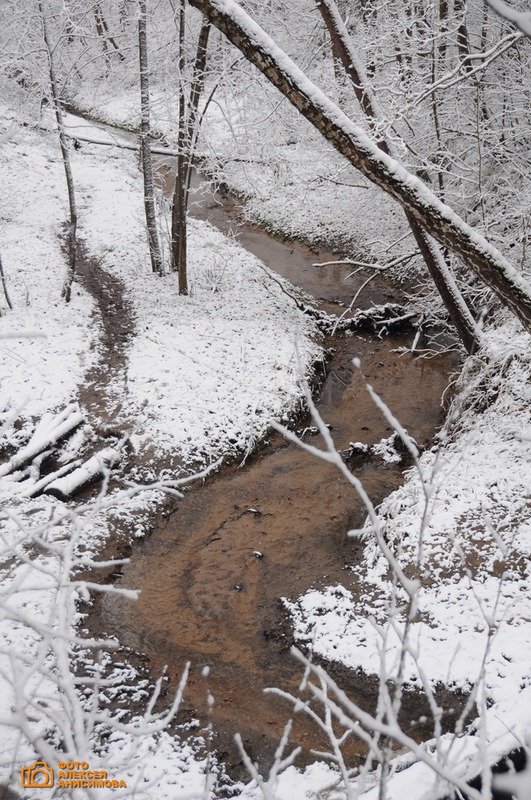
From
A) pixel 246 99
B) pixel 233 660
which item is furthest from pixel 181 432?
pixel 246 99

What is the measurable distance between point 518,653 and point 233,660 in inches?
108

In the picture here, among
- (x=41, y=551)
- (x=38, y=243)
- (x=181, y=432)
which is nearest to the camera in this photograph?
(x=41, y=551)

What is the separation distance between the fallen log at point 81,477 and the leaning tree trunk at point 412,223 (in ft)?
17.3

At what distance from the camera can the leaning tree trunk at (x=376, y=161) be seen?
150 inches

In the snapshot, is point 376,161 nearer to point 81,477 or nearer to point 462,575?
point 462,575

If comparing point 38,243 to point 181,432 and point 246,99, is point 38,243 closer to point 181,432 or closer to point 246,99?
point 246,99

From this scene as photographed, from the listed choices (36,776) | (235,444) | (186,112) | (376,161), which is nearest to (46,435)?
(235,444)

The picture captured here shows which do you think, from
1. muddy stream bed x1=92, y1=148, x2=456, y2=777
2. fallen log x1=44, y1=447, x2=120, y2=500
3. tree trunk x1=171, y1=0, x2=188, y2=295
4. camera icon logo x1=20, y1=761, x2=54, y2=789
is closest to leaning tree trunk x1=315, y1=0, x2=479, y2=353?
muddy stream bed x1=92, y1=148, x2=456, y2=777

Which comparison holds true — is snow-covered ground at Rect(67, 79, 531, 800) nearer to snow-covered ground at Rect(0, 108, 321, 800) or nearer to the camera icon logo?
the camera icon logo

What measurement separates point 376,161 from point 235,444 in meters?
5.05

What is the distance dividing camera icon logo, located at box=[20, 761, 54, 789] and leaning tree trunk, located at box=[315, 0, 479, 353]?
641 centimetres

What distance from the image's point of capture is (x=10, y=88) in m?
11.7

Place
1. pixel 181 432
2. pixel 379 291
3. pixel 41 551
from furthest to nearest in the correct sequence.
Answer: pixel 379 291 → pixel 181 432 → pixel 41 551

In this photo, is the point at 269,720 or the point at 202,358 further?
the point at 202,358
